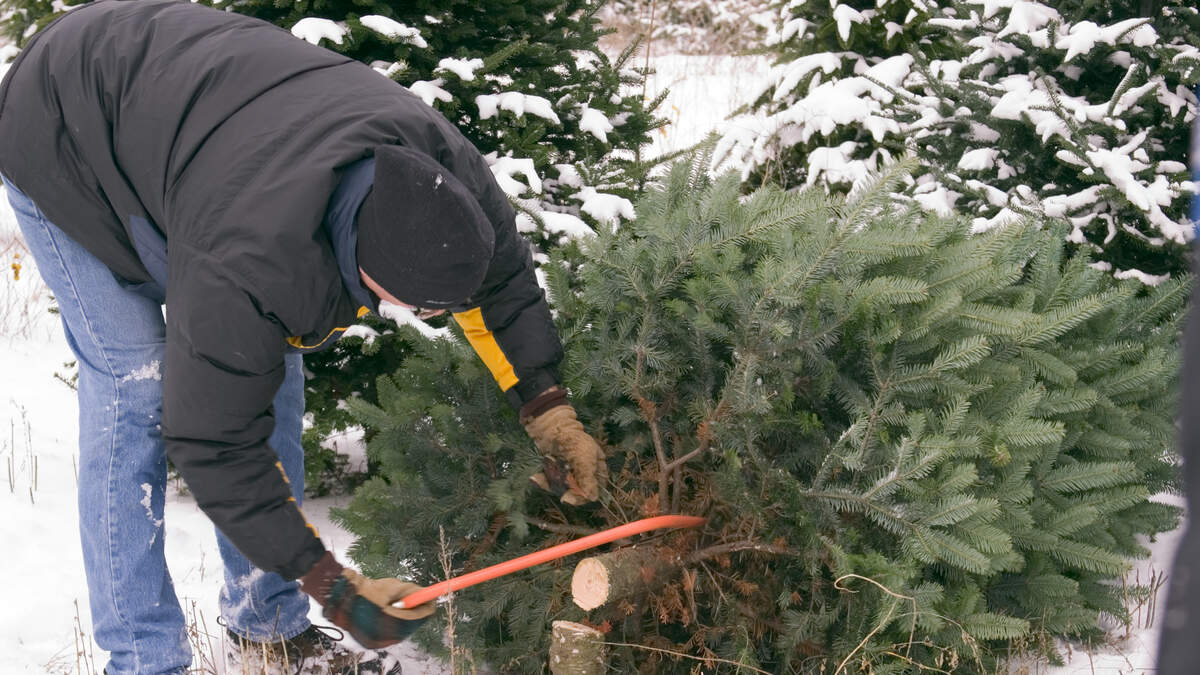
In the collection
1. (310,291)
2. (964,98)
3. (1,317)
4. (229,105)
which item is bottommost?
(1,317)

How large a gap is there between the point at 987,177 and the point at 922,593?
234 cm

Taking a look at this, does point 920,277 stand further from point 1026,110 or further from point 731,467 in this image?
point 1026,110

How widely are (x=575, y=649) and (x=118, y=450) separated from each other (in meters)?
1.27

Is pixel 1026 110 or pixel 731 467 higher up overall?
pixel 1026 110

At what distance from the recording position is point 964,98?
13.7 feet

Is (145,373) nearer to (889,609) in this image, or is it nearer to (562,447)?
(562,447)

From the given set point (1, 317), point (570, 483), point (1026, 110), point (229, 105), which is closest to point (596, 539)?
point (570, 483)

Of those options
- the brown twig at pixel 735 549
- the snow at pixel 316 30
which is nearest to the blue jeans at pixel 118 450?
the snow at pixel 316 30

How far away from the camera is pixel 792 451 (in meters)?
2.69

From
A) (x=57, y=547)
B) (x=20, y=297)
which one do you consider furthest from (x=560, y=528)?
(x=20, y=297)

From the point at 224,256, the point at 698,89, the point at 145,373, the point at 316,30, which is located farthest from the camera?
the point at 698,89

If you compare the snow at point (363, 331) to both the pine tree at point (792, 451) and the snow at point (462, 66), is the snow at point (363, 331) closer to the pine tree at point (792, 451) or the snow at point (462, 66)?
the pine tree at point (792, 451)

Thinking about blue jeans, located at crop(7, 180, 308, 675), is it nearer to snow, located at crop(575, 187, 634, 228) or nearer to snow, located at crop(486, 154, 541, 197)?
snow, located at crop(486, 154, 541, 197)

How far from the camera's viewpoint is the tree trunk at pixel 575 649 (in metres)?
2.53
